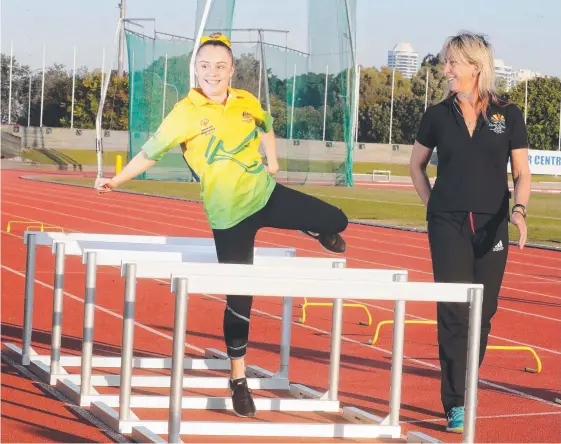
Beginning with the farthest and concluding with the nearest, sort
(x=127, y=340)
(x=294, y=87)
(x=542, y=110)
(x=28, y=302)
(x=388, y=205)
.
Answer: (x=542, y=110)
(x=294, y=87)
(x=388, y=205)
(x=28, y=302)
(x=127, y=340)

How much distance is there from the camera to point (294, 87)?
3641 cm

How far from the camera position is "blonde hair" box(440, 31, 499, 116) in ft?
19.6

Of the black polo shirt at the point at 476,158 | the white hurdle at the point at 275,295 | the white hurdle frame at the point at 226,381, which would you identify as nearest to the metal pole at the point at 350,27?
the white hurdle frame at the point at 226,381

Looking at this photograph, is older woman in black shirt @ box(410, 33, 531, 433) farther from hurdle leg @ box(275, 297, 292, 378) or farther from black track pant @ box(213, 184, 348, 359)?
hurdle leg @ box(275, 297, 292, 378)

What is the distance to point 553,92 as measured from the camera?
76500mm

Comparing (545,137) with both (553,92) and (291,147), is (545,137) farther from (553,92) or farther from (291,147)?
(291,147)

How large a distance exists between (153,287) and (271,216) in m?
6.56

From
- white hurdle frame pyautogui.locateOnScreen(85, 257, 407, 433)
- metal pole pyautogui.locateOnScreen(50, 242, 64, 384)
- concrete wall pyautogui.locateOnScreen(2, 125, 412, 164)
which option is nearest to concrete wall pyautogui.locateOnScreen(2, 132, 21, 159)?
concrete wall pyautogui.locateOnScreen(2, 125, 412, 164)

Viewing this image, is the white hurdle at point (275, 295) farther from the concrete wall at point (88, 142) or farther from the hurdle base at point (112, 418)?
the concrete wall at point (88, 142)

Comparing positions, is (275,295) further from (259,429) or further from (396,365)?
(396,365)

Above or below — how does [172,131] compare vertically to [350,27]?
below

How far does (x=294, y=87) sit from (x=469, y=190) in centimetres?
3070

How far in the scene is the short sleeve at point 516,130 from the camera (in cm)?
604

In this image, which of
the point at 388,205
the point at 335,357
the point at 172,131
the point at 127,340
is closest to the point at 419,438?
the point at 335,357
